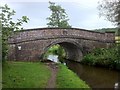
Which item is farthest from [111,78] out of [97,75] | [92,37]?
[92,37]

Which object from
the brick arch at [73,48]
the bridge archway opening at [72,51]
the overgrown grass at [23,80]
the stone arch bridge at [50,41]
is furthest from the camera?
the bridge archway opening at [72,51]

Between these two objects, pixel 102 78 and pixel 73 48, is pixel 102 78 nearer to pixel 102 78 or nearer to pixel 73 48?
pixel 102 78

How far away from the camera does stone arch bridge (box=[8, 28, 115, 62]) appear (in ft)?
77.8

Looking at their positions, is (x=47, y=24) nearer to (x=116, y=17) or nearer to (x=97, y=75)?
(x=116, y=17)

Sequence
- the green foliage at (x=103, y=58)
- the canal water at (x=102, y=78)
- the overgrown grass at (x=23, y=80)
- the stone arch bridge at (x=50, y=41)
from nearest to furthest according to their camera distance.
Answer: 1. the overgrown grass at (x=23, y=80)
2. the canal water at (x=102, y=78)
3. the green foliage at (x=103, y=58)
4. the stone arch bridge at (x=50, y=41)

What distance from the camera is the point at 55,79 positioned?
1484cm

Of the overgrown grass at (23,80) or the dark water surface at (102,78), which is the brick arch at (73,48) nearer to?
the dark water surface at (102,78)

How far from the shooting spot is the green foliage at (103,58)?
71.3 feet

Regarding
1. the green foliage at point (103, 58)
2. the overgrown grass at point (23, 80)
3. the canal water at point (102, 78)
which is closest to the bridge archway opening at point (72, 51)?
the green foliage at point (103, 58)

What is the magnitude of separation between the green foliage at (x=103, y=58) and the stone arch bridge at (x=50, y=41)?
1.10 metres

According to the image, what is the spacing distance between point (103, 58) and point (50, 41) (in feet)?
16.7

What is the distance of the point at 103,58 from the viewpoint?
76.0ft

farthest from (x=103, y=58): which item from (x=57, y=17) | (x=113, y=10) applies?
(x=57, y=17)

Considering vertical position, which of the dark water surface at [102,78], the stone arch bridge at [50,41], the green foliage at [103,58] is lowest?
the dark water surface at [102,78]
